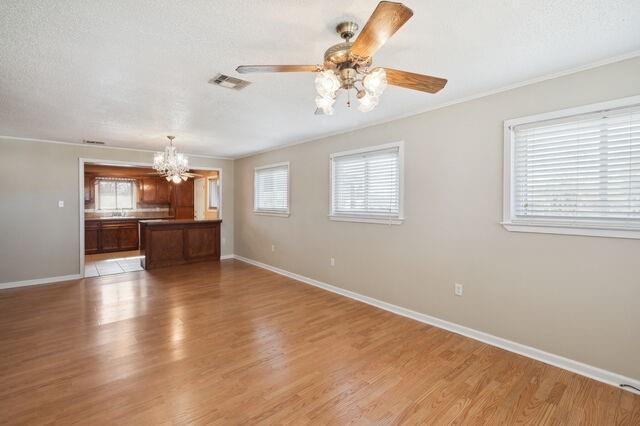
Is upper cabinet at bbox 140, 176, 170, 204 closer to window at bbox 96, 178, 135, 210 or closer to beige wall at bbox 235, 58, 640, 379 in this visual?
window at bbox 96, 178, 135, 210

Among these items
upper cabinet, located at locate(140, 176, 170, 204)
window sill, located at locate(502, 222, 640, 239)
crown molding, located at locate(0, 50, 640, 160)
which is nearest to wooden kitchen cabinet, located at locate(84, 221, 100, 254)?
upper cabinet, located at locate(140, 176, 170, 204)

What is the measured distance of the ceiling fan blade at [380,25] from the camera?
115cm

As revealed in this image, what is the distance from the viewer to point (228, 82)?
2627mm

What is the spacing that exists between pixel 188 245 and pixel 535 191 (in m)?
6.21

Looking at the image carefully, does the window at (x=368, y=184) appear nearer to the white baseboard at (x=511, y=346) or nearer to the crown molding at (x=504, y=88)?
the crown molding at (x=504, y=88)

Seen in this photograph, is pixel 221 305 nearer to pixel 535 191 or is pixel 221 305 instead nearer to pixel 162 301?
pixel 162 301

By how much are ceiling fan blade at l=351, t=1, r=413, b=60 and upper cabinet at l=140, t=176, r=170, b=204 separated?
917 centimetres

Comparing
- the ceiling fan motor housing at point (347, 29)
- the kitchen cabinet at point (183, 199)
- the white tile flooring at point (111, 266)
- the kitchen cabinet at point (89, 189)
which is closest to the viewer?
the ceiling fan motor housing at point (347, 29)

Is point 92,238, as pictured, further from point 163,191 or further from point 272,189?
point 272,189

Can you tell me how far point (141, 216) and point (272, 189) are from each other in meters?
5.23

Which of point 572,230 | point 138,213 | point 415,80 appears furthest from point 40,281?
Answer: point 572,230

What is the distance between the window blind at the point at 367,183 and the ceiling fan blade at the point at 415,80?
6.32ft

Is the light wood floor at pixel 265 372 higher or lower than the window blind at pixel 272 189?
lower

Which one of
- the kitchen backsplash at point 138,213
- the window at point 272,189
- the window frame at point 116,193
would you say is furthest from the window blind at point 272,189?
the window frame at point 116,193
